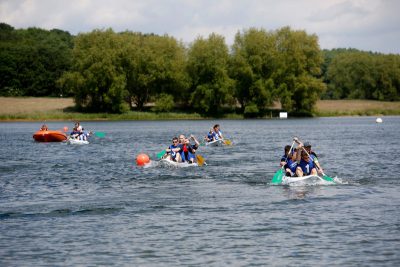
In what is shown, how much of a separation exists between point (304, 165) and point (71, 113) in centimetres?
8892

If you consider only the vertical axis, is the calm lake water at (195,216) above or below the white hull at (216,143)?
below

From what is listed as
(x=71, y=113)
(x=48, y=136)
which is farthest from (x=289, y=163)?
(x=71, y=113)

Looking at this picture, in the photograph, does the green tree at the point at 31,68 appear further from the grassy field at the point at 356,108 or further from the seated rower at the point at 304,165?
the seated rower at the point at 304,165

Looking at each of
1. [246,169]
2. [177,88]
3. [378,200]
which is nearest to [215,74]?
[177,88]

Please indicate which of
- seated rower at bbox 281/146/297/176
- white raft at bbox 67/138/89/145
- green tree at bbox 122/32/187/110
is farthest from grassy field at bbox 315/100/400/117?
seated rower at bbox 281/146/297/176

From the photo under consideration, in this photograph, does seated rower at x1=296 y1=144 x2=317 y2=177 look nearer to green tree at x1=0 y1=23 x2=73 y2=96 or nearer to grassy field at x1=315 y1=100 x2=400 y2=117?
grassy field at x1=315 y1=100 x2=400 y2=117

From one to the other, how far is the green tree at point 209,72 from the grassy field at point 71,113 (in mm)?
5021

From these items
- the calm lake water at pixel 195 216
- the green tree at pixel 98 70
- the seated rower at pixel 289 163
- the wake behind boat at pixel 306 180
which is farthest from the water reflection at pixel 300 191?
the green tree at pixel 98 70

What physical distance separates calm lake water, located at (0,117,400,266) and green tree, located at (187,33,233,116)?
74.2 metres

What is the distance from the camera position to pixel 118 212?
22594mm

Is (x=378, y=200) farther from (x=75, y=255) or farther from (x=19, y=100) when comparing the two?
(x=19, y=100)

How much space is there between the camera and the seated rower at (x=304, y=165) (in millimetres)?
27644

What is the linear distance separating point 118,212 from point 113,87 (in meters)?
87.3

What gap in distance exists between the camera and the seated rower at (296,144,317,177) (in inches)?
1088
